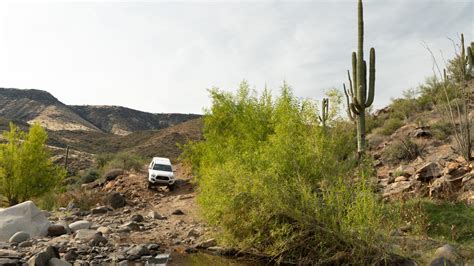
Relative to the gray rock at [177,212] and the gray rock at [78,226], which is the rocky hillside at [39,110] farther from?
the gray rock at [78,226]

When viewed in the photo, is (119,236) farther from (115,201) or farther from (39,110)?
(39,110)

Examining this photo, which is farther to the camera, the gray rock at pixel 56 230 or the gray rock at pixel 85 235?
the gray rock at pixel 56 230

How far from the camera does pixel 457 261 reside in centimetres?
798

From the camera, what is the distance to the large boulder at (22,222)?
466 inches

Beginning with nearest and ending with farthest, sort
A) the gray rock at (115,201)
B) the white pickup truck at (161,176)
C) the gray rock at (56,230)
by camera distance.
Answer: the gray rock at (56,230), the gray rock at (115,201), the white pickup truck at (161,176)

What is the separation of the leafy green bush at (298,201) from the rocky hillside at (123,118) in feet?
224

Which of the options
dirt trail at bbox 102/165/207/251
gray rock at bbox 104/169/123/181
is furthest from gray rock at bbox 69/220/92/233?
gray rock at bbox 104/169/123/181

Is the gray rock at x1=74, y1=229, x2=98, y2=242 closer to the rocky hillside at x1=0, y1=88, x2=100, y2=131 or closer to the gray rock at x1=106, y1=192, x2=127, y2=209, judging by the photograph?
the gray rock at x1=106, y1=192, x2=127, y2=209

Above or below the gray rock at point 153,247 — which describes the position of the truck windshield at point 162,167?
above

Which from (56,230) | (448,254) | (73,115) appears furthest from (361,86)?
(73,115)

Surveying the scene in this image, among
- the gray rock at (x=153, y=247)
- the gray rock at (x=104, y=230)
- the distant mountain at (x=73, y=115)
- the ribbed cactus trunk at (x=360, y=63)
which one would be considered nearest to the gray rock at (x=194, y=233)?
the gray rock at (x=153, y=247)

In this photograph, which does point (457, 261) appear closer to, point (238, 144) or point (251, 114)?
point (238, 144)

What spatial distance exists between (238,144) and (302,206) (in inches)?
226

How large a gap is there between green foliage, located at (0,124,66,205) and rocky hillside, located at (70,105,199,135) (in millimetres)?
55956
